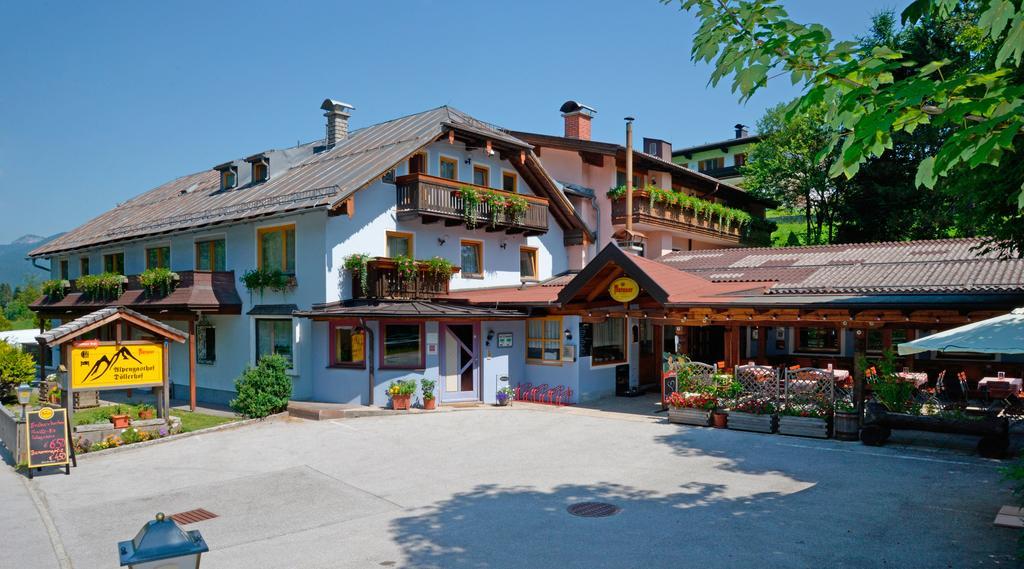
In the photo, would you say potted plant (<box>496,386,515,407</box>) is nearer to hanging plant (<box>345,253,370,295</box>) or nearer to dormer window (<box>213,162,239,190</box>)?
hanging plant (<box>345,253,370,295</box>)

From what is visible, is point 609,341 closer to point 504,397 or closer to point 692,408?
point 504,397

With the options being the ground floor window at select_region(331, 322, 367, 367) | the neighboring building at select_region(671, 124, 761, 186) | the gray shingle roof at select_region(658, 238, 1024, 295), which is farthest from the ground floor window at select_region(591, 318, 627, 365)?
the neighboring building at select_region(671, 124, 761, 186)

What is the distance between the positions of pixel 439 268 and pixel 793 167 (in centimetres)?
2264

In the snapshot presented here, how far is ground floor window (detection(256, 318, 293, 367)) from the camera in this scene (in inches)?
826

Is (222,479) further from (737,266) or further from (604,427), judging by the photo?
(737,266)

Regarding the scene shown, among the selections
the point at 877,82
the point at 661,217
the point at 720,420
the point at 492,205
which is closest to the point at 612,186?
the point at 661,217

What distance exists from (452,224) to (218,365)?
29.9 ft

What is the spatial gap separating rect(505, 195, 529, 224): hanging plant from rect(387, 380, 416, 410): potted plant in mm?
6710

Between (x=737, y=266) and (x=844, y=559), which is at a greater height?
(x=737, y=266)

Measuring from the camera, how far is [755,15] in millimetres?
5582

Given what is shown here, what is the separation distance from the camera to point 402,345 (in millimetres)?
19438

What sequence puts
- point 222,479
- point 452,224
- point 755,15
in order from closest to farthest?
1. point 755,15
2. point 222,479
3. point 452,224

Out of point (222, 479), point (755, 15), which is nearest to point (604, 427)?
point (222, 479)

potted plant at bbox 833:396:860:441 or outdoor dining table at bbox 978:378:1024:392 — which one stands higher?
outdoor dining table at bbox 978:378:1024:392
